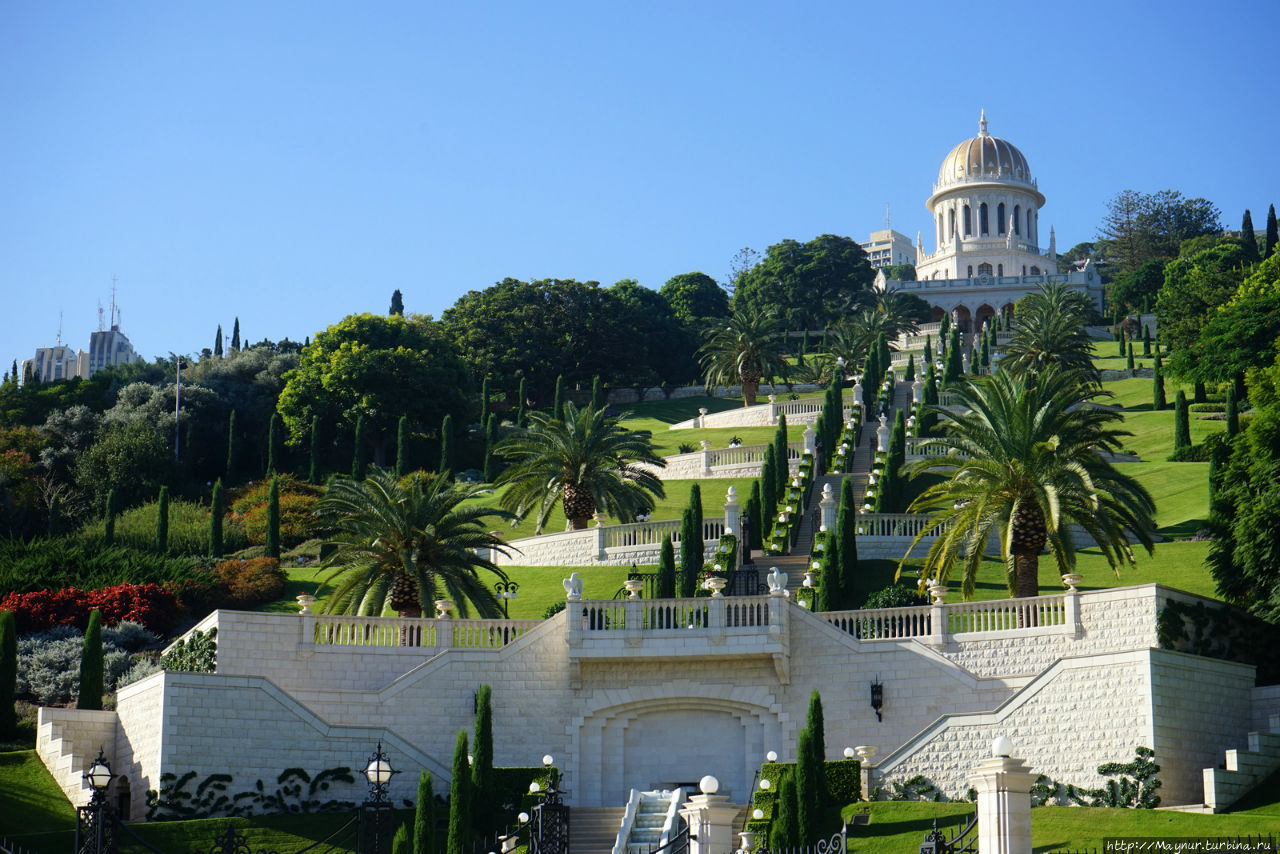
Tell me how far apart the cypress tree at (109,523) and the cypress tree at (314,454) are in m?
9.48

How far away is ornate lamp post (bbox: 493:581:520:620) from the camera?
42938 mm

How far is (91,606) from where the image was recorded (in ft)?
154

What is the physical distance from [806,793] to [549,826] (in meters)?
4.88

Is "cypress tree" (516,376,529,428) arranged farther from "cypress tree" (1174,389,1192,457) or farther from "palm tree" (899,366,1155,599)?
"palm tree" (899,366,1155,599)

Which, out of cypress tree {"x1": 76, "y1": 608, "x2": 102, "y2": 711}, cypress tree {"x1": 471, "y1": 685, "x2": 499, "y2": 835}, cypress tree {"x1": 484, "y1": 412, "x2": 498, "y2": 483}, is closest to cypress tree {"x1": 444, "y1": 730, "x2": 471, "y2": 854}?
cypress tree {"x1": 471, "y1": 685, "x2": 499, "y2": 835}

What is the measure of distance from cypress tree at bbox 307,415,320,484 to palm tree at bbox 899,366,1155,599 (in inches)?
1568

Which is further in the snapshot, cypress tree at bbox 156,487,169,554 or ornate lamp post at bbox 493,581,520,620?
cypress tree at bbox 156,487,169,554

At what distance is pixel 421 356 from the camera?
8006cm

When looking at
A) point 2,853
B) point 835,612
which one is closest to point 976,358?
point 835,612

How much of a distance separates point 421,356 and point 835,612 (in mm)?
46500

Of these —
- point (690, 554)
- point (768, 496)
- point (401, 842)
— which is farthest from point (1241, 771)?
point (768, 496)

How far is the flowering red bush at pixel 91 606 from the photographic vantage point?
46.3 m

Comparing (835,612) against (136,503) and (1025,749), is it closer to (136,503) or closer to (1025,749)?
(1025,749)

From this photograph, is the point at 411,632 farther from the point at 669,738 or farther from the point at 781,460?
the point at 781,460
